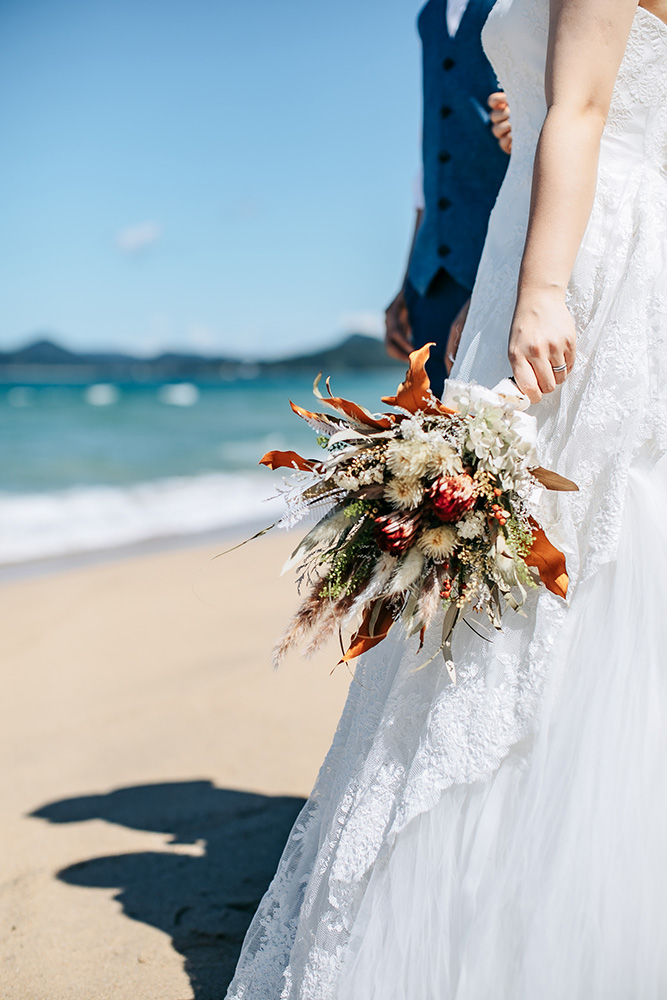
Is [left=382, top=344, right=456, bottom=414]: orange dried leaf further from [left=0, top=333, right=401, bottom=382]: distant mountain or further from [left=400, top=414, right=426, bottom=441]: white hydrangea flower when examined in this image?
[left=0, top=333, right=401, bottom=382]: distant mountain

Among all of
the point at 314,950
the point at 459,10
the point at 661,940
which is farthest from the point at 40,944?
the point at 459,10

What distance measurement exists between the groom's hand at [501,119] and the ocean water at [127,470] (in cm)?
75

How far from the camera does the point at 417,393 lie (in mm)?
1245

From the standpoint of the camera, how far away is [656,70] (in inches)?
52.9

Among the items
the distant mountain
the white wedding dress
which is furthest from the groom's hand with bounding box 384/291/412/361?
the distant mountain

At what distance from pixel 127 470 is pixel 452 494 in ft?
47.1

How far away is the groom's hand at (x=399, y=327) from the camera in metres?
2.33

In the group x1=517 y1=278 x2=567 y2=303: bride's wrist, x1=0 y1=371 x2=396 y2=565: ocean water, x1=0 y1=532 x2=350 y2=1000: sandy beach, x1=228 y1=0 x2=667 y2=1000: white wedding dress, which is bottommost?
x1=0 y1=371 x2=396 y2=565: ocean water

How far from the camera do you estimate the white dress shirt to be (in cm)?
192

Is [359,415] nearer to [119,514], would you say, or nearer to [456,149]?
[456,149]

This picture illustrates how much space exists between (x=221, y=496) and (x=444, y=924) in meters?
9.60

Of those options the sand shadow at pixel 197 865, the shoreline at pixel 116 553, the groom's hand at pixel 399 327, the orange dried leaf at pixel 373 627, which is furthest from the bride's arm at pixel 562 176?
the shoreline at pixel 116 553

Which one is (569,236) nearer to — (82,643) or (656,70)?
(656,70)

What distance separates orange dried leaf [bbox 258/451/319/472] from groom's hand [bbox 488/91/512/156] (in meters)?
0.97
